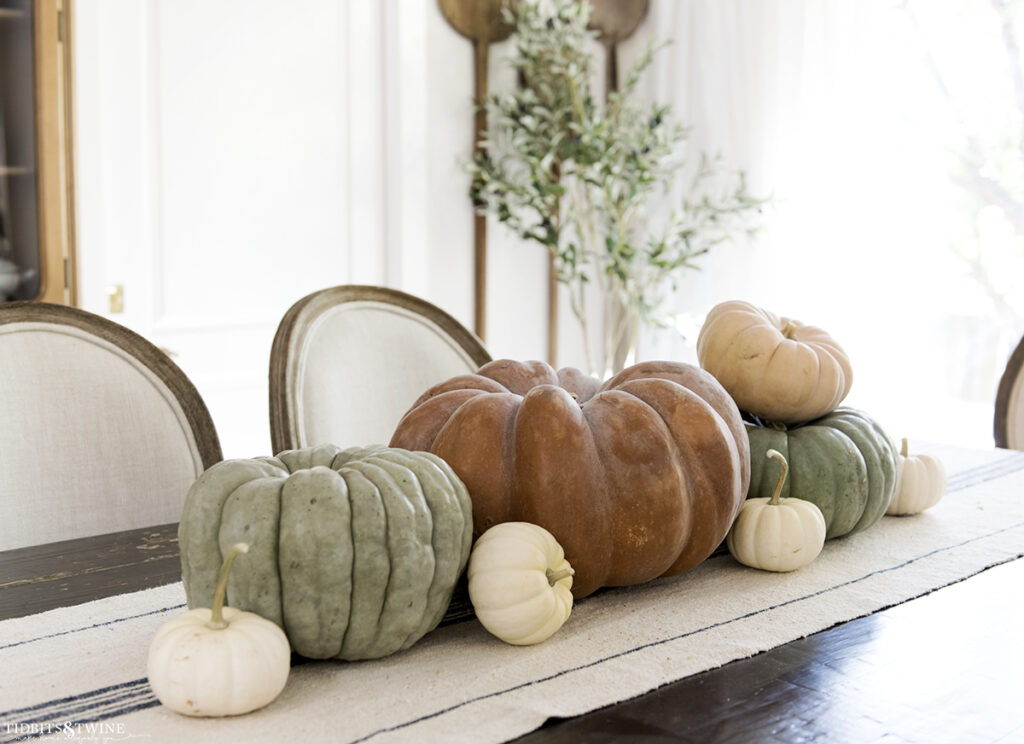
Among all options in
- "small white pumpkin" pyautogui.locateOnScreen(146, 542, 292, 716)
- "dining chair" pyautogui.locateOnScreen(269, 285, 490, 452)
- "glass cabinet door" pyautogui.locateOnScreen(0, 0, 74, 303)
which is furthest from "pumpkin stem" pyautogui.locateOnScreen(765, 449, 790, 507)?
"glass cabinet door" pyautogui.locateOnScreen(0, 0, 74, 303)

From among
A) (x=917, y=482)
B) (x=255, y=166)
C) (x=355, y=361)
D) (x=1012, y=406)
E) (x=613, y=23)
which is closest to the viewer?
(x=917, y=482)

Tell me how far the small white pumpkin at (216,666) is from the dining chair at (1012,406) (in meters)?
1.60

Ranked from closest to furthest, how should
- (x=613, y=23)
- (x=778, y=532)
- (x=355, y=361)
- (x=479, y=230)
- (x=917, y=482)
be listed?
(x=778, y=532) → (x=917, y=482) → (x=355, y=361) → (x=479, y=230) → (x=613, y=23)

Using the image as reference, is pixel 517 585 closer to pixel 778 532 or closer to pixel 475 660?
pixel 475 660

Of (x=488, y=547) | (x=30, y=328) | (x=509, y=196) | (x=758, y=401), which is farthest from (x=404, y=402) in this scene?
(x=509, y=196)

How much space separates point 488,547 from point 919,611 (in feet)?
1.31

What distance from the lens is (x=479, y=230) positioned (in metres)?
3.85

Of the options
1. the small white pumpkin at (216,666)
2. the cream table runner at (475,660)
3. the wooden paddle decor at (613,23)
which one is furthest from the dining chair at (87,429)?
the wooden paddle decor at (613,23)

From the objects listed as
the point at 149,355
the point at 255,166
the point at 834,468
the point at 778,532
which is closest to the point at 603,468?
the point at 778,532

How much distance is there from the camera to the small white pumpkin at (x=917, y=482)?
1165 millimetres

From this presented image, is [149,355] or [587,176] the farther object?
[587,176]

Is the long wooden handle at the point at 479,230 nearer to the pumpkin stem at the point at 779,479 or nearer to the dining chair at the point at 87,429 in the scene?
the dining chair at the point at 87,429

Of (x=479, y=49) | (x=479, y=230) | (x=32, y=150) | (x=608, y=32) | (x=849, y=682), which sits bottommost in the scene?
(x=849, y=682)

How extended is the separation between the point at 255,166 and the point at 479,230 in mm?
980
